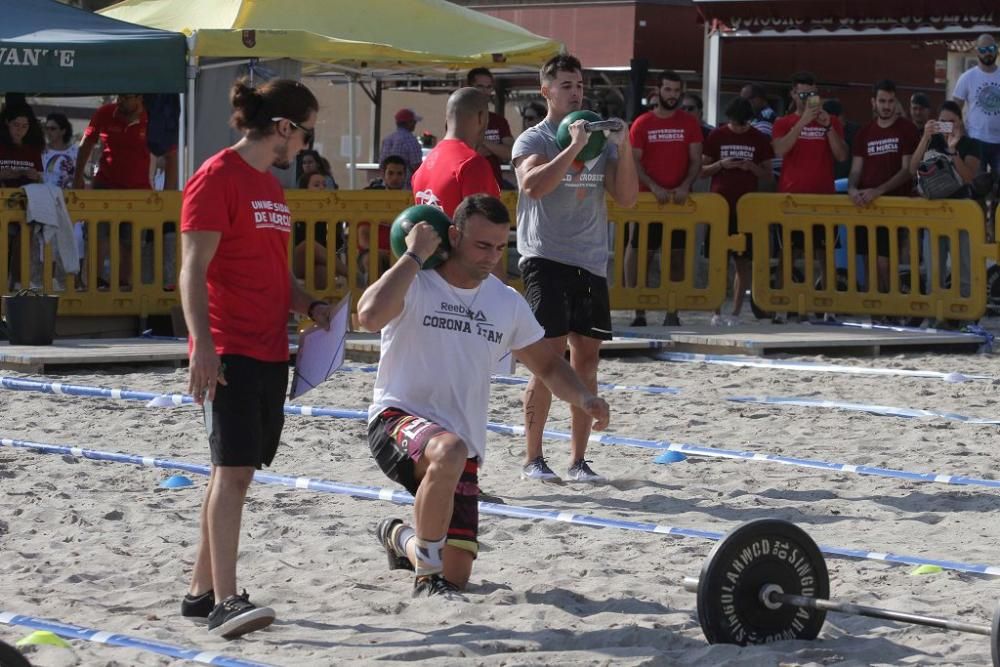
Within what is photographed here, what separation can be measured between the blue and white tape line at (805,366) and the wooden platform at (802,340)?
0.43ft

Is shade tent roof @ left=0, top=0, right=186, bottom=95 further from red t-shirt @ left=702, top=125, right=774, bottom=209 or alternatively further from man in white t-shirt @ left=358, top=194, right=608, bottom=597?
man in white t-shirt @ left=358, top=194, right=608, bottom=597

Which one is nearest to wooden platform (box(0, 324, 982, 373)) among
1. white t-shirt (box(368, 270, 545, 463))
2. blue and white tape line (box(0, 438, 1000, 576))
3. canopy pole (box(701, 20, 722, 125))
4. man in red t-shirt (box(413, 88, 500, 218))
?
blue and white tape line (box(0, 438, 1000, 576))

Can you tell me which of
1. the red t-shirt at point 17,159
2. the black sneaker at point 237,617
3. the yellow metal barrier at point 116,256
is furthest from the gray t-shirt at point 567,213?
the red t-shirt at point 17,159

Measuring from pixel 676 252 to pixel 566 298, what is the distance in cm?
622

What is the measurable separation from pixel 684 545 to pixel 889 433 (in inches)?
116

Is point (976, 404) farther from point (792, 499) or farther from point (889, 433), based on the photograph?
point (792, 499)

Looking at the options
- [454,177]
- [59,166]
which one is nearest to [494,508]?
[454,177]

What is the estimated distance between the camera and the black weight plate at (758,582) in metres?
4.67

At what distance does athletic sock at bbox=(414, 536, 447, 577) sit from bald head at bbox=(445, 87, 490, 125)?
2431mm

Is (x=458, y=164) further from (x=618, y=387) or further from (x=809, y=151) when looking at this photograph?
(x=809, y=151)

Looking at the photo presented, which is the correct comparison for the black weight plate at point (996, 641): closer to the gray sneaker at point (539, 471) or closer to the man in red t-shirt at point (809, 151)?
the gray sneaker at point (539, 471)

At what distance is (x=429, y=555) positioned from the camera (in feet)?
17.5

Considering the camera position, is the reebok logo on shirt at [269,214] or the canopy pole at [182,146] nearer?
the reebok logo on shirt at [269,214]

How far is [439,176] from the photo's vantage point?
7102mm
